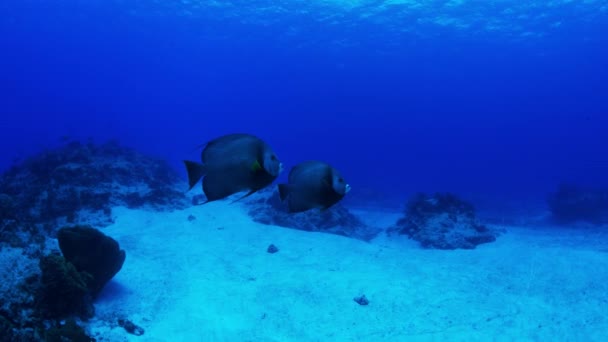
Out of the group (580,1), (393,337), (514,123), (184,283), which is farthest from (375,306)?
(514,123)

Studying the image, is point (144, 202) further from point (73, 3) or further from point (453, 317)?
point (73, 3)

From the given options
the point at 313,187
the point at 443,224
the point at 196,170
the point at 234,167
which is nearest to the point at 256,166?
the point at 234,167

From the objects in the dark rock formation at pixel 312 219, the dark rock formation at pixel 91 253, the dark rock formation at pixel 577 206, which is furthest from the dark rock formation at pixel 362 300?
the dark rock formation at pixel 577 206

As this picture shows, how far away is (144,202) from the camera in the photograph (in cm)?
1398

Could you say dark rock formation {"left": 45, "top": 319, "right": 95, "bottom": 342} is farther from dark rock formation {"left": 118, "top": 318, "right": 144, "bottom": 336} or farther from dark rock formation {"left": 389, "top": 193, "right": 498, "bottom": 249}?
dark rock formation {"left": 389, "top": 193, "right": 498, "bottom": 249}

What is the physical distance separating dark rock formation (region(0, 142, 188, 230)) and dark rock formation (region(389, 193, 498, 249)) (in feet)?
31.4

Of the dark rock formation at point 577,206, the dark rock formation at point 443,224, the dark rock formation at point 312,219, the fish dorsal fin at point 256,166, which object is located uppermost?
the fish dorsal fin at point 256,166

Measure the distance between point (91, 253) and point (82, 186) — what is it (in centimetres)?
811

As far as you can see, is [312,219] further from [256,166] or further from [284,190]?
[256,166]

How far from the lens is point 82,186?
43.3 ft

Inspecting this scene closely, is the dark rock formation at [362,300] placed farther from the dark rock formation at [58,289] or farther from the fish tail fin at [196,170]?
the fish tail fin at [196,170]

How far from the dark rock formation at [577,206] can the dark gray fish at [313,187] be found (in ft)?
70.9

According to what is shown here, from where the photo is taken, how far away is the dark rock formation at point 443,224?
12078 millimetres

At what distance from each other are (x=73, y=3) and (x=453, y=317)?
188ft
